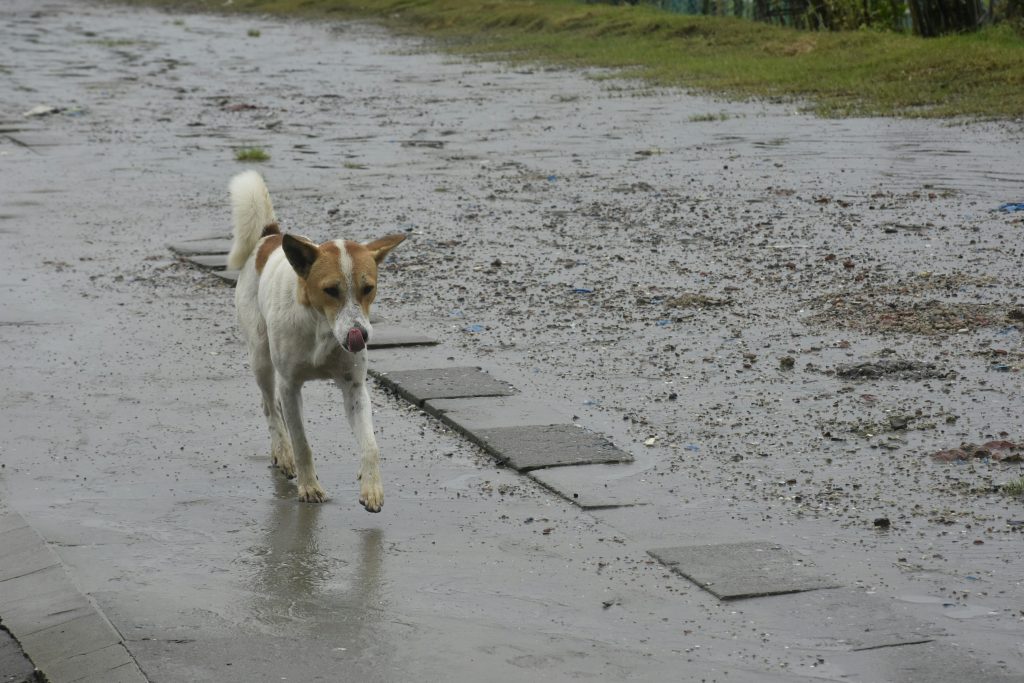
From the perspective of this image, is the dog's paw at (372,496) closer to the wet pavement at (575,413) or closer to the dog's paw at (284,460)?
the wet pavement at (575,413)

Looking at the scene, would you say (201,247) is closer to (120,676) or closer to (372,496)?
(372,496)

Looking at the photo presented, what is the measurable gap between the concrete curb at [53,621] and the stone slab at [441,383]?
2512 mm

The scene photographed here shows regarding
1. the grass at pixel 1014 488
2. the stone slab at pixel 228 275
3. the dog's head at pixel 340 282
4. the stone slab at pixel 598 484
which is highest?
the dog's head at pixel 340 282

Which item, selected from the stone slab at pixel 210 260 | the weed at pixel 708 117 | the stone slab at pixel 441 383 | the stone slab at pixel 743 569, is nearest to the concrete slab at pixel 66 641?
the stone slab at pixel 743 569

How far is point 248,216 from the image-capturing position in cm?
720

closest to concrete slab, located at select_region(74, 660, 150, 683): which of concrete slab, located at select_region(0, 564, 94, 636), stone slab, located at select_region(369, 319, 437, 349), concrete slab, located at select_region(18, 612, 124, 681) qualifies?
concrete slab, located at select_region(18, 612, 124, 681)

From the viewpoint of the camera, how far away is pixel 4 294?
34.4ft

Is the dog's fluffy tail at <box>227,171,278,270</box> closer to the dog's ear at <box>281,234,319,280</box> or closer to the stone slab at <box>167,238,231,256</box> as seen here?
the dog's ear at <box>281,234,319,280</box>

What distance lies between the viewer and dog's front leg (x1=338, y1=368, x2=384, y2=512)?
6.08 metres

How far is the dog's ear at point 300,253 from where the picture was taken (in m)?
5.96

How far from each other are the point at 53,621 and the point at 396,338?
418 centimetres

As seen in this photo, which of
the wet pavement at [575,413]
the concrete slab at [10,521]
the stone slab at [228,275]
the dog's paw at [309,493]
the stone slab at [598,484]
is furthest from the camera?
the stone slab at [228,275]

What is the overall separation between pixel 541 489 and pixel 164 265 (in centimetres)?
573

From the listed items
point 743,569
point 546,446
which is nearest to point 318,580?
point 743,569
